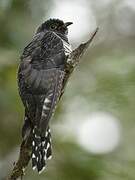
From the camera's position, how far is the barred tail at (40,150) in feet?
16.5

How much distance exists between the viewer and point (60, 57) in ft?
18.5

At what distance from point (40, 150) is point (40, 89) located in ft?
1.62

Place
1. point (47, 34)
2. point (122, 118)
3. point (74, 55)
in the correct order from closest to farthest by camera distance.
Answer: point (74, 55) < point (47, 34) < point (122, 118)

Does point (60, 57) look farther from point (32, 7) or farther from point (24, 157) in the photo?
point (32, 7)

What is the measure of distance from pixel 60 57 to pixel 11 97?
2657mm

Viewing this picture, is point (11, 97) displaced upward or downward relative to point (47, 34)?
upward

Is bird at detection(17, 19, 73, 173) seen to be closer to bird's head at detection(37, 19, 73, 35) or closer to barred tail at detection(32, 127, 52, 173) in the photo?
barred tail at detection(32, 127, 52, 173)

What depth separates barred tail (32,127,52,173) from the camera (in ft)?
16.5

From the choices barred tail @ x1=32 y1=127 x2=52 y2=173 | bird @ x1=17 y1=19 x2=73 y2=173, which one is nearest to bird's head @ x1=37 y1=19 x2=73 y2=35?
bird @ x1=17 y1=19 x2=73 y2=173

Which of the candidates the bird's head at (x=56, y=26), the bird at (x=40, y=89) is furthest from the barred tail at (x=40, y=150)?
the bird's head at (x=56, y=26)

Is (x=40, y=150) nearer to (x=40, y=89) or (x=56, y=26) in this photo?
(x=40, y=89)

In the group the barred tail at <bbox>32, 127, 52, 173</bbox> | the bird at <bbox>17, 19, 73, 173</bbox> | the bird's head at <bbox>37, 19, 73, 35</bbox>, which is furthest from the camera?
the bird's head at <bbox>37, 19, 73, 35</bbox>

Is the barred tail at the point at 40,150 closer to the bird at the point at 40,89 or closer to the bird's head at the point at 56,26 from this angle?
the bird at the point at 40,89

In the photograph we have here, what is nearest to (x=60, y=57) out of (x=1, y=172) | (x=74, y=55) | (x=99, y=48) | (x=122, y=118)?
(x=74, y=55)
